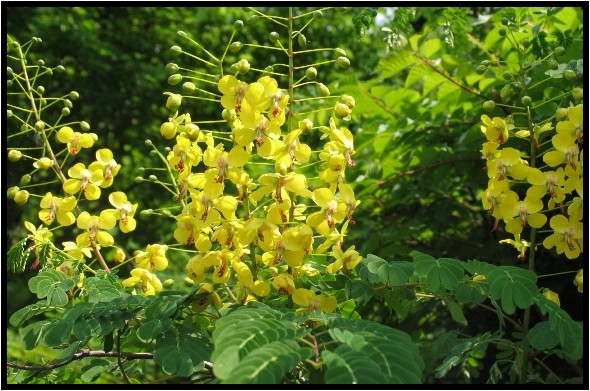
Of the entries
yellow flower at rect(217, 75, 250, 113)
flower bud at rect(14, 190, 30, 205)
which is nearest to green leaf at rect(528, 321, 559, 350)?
yellow flower at rect(217, 75, 250, 113)

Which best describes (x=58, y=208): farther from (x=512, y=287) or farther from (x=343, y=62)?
(x=512, y=287)

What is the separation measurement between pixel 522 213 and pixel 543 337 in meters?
0.30

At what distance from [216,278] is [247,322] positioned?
330mm

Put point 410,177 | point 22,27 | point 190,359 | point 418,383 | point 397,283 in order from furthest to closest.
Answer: point 22,27 → point 410,177 → point 397,283 → point 190,359 → point 418,383

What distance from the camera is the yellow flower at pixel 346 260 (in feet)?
5.24

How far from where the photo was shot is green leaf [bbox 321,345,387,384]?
3.59 ft

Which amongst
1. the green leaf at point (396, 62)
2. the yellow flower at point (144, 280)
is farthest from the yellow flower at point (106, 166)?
the green leaf at point (396, 62)

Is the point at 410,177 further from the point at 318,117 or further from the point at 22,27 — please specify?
the point at 22,27

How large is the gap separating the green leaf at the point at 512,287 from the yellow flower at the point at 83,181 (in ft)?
3.22

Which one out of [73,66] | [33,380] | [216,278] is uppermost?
[73,66]

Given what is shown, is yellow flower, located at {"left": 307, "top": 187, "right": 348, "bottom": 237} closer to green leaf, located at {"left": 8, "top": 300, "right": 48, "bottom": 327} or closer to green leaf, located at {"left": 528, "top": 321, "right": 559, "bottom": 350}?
green leaf, located at {"left": 528, "top": 321, "right": 559, "bottom": 350}

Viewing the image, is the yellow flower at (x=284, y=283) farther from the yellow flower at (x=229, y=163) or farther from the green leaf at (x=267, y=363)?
the green leaf at (x=267, y=363)

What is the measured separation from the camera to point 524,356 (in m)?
1.73

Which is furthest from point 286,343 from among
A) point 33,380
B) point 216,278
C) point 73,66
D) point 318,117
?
point 73,66
